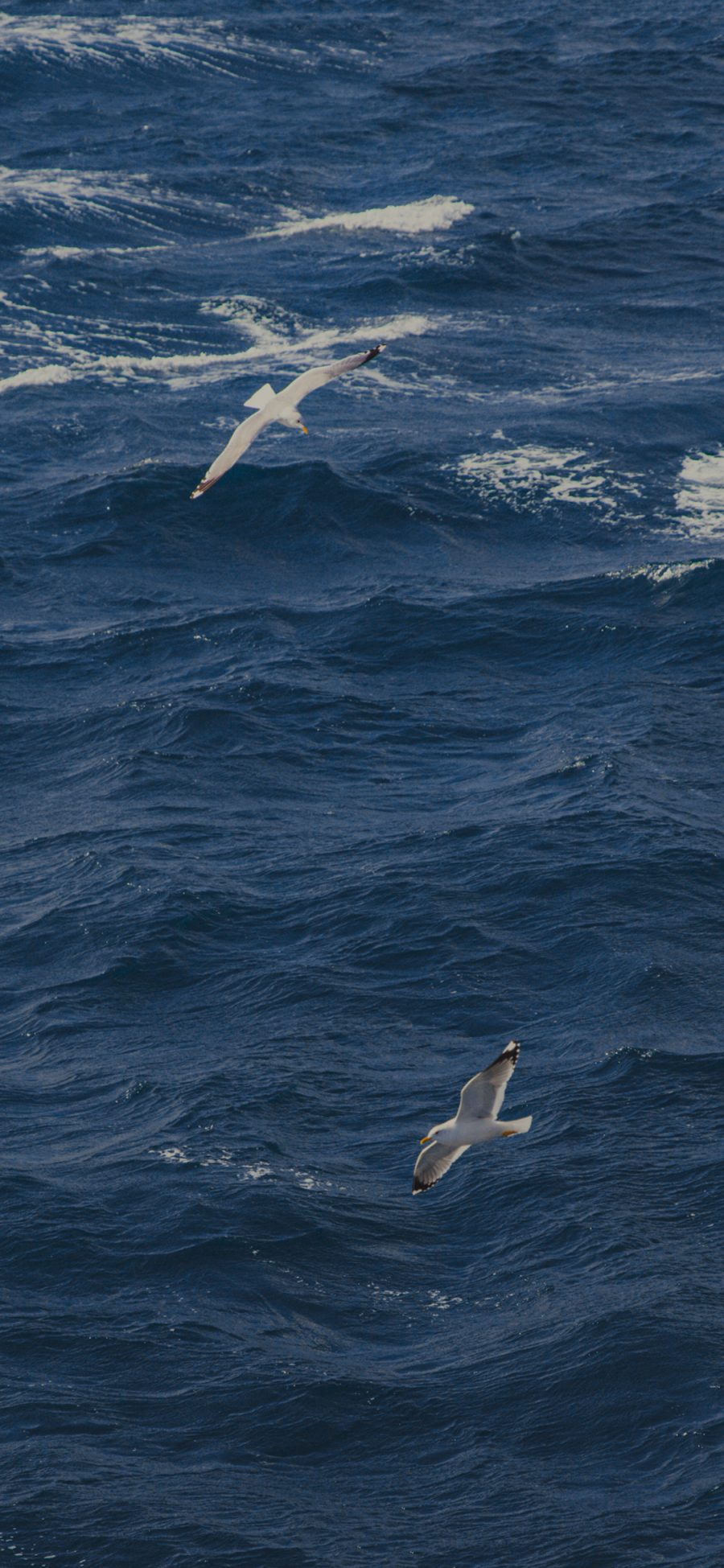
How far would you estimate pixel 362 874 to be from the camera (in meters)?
53.5

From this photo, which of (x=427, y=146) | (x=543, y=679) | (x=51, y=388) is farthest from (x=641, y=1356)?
(x=427, y=146)

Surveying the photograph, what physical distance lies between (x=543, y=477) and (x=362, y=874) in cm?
2631

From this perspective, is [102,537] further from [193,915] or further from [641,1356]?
[641,1356]

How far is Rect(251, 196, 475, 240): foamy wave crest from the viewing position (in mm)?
100688

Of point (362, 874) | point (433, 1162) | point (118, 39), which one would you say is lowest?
point (362, 874)

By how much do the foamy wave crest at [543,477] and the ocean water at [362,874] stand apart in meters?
0.20

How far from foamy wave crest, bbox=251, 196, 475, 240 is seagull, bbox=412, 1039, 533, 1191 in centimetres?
7370

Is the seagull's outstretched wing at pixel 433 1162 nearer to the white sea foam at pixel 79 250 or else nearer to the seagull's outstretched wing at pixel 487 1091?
the seagull's outstretched wing at pixel 487 1091

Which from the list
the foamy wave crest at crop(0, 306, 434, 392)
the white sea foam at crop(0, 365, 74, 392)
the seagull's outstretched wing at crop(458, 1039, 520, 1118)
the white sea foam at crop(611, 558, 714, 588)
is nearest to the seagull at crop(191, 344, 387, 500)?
the seagull's outstretched wing at crop(458, 1039, 520, 1118)

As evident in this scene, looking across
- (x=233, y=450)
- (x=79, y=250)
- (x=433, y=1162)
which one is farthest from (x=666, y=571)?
(x=79, y=250)

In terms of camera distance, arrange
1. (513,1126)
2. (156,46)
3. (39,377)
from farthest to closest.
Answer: (156,46) < (39,377) < (513,1126)

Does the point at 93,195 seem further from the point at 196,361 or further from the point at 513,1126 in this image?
the point at 513,1126

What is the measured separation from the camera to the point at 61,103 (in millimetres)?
119812

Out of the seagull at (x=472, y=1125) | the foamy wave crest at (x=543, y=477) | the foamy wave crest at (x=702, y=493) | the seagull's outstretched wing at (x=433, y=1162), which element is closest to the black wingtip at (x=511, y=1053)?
the seagull at (x=472, y=1125)
